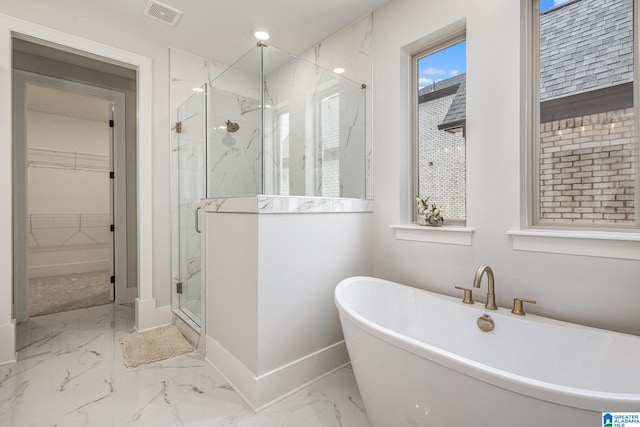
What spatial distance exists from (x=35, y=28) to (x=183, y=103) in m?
1.05

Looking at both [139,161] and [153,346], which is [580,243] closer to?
[153,346]

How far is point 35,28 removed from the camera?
2.16 meters

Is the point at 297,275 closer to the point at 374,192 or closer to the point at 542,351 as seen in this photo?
the point at 374,192

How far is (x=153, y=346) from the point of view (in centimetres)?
228

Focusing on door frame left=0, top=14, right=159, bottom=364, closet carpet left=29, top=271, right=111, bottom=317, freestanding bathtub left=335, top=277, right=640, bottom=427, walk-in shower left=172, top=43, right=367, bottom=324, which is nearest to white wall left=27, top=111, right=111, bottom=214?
closet carpet left=29, top=271, right=111, bottom=317

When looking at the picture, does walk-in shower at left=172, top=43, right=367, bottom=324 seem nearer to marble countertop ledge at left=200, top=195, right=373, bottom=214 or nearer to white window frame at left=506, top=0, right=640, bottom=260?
marble countertop ledge at left=200, top=195, right=373, bottom=214

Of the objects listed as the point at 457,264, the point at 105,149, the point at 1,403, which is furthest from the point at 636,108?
the point at 105,149

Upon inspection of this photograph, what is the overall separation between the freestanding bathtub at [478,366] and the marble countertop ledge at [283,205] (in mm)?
501

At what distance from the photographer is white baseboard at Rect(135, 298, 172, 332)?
262 centimetres

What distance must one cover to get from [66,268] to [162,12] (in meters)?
4.65

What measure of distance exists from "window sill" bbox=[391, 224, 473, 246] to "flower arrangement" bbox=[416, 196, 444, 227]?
0.05 metres

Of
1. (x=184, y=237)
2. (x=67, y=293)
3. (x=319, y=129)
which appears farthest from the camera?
(x=67, y=293)

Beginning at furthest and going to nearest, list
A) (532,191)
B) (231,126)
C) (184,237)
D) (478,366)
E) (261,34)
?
(184,237), (261,34), (231,126), (532,191), (478,366)

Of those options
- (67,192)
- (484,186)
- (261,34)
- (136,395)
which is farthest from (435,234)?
(67,192)
